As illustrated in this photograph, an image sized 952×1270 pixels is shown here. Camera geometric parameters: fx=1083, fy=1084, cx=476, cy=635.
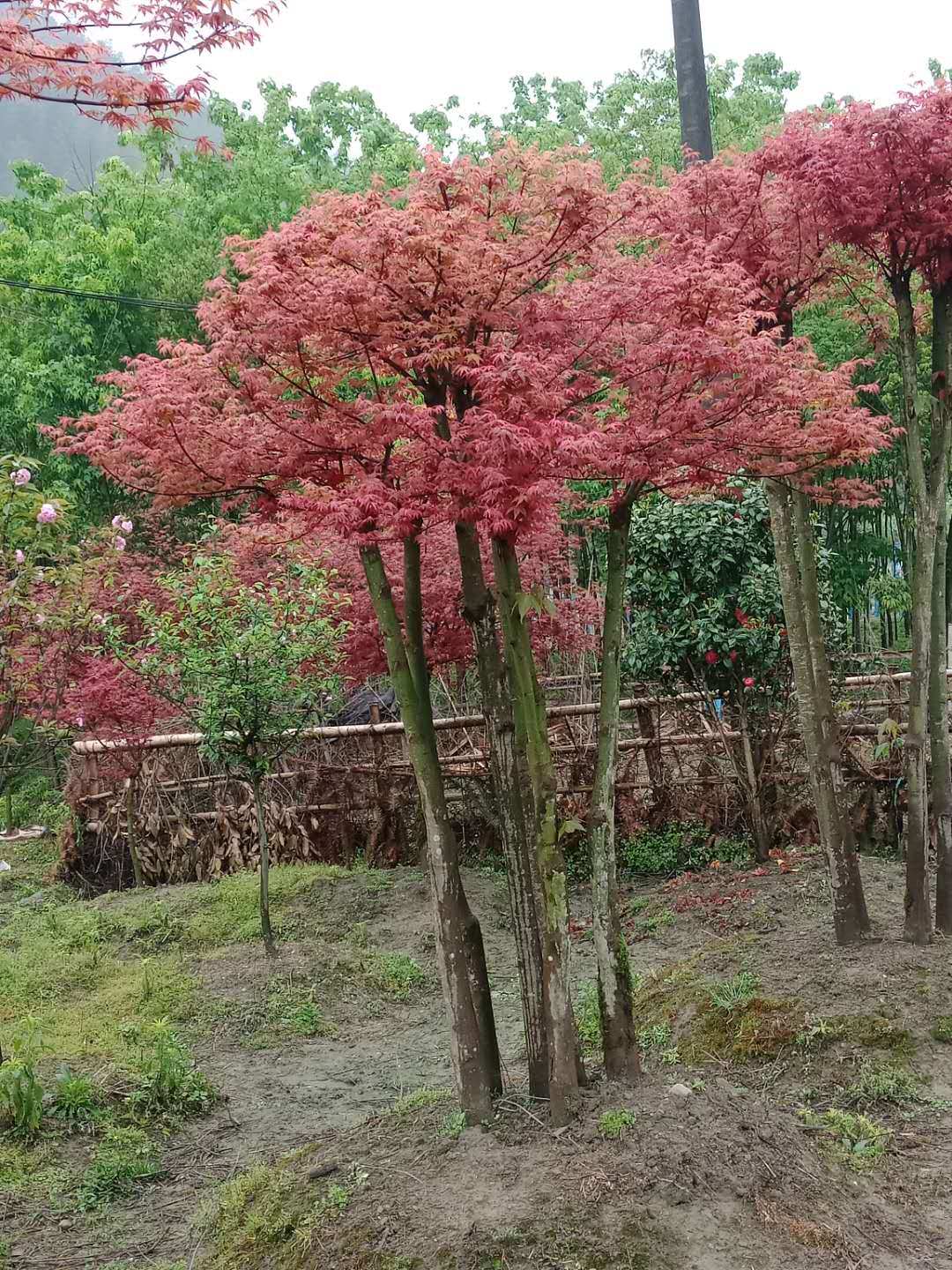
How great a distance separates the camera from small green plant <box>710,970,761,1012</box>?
213 inches

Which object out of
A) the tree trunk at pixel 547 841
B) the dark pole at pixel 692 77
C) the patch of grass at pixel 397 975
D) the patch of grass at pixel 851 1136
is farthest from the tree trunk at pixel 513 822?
the dark pole at pixel 692 77

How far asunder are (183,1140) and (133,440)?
3309 millimetres

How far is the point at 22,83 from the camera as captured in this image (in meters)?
3.79

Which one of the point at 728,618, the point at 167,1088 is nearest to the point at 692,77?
the point at 728,618

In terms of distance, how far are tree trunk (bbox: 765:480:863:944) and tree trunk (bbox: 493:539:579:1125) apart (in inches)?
89.5

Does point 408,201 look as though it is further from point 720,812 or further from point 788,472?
point 720,812

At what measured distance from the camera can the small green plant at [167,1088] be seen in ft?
17.7

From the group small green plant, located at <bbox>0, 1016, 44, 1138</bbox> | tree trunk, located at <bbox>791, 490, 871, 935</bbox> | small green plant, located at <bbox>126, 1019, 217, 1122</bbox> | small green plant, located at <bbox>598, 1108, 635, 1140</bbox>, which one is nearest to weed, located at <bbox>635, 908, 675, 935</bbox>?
tree trunk, located at <bbox>791, 490, 871, 935</bbox>

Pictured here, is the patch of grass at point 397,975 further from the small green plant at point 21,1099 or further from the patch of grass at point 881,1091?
the patch of grass at point 881,1091

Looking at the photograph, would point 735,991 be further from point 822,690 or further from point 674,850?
point 674,850

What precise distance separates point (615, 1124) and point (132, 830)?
7.73 meters

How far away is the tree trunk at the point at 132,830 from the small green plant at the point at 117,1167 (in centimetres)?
556

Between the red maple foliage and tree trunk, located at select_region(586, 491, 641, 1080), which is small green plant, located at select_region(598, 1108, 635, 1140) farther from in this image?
the red maple foliage

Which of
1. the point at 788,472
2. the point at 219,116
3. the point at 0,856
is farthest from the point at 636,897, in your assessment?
the point at 219,116
